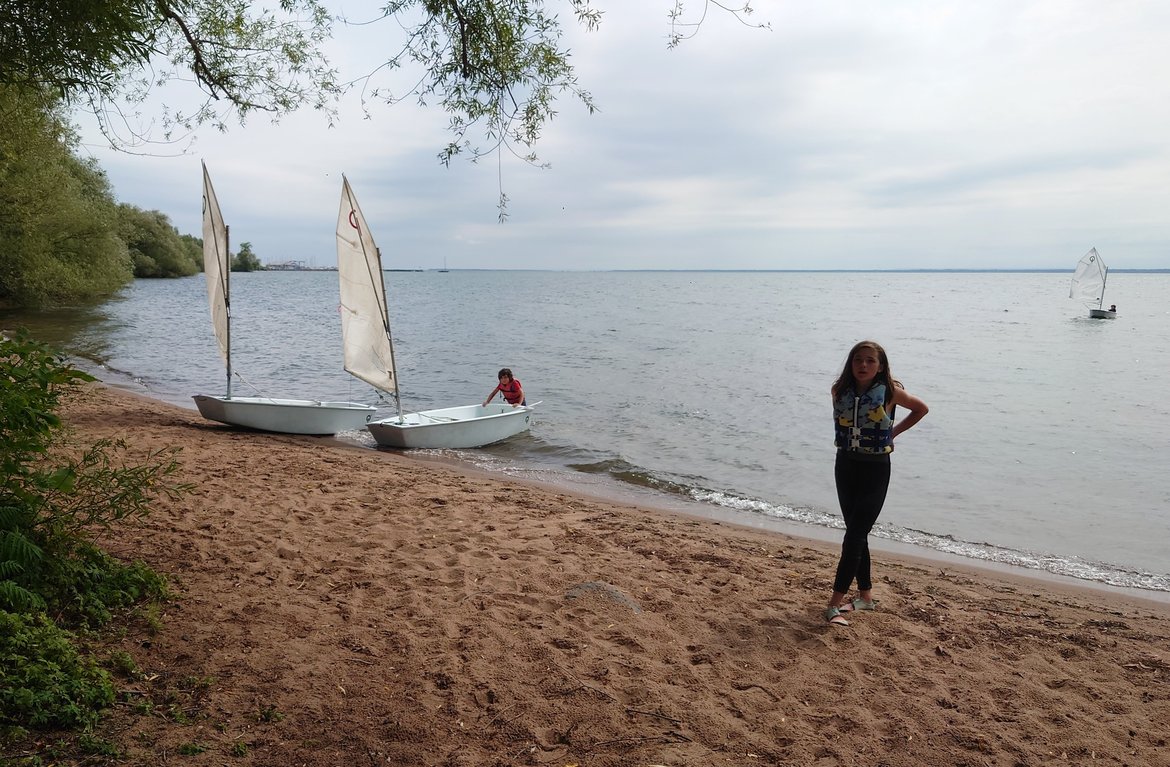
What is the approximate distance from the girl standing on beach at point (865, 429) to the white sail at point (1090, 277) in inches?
2195

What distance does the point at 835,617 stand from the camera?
5.15 meters

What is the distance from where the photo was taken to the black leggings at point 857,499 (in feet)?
16.0

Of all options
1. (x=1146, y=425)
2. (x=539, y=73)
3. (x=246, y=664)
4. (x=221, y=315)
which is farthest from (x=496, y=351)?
(x=246, y=664)

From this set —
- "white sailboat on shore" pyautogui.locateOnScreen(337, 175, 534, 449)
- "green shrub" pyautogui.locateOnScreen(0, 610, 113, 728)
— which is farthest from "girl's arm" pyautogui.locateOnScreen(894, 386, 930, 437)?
"white sailboat on shore" pyautogui.locateOnScreen(337, 175, 534, 449)

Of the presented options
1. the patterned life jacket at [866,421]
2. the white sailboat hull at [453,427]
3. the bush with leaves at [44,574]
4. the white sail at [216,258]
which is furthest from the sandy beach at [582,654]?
the white sail at [216,258]

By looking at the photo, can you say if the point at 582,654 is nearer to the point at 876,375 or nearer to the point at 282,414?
the point at 876,375

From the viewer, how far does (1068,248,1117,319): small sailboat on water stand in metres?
50.5

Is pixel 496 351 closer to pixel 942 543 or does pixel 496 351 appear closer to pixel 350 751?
pixel 942 543

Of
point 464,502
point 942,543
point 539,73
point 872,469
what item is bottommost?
point 942,543

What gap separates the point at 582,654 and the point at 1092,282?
203 ft

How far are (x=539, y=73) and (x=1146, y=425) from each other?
1774 centimetres

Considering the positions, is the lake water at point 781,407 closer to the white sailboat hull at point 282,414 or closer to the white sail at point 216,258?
the white sailboat hull at point 282,414

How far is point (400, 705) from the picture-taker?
11.9 ft

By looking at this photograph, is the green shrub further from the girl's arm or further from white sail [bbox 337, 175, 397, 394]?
white sail [bbox 337, 175, 397, 394]
